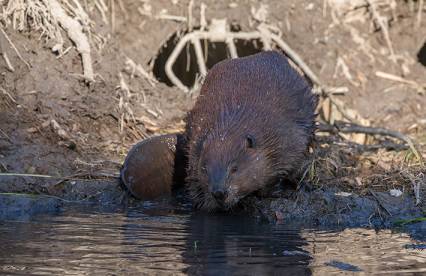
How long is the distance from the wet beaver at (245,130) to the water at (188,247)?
36 centimetres

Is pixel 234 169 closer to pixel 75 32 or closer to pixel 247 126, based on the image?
pixel 247 126

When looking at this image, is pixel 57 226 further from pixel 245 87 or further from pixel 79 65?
pixel 79 65

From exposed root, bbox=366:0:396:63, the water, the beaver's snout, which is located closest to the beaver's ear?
the beaver's snout

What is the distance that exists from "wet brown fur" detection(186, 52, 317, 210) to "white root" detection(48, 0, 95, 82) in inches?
78.2

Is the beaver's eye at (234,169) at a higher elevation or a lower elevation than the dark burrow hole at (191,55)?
lower

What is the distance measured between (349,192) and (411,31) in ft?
15.2

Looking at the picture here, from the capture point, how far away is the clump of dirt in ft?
26.2

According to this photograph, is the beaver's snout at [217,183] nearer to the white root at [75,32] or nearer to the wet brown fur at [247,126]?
the wet brown fur at [247,126]

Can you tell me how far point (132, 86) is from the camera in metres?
9.72

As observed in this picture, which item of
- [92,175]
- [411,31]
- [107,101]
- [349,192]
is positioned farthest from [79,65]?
[411,31]

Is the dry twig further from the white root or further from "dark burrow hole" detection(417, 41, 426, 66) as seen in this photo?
"dark burrow hole" detection(417, 41, 426, 66)

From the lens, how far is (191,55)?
12.0 meters

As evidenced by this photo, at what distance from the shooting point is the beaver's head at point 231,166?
6430 millimetres

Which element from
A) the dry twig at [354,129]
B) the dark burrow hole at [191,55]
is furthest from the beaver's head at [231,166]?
the dark burrow hole at [191,55]
